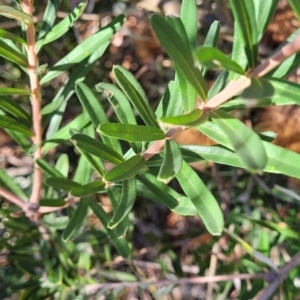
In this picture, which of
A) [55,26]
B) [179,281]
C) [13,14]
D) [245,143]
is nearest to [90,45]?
[55,26]

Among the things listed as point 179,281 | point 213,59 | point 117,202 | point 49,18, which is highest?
point 213,59

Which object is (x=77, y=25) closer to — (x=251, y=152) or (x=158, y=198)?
(x=158, y=198)

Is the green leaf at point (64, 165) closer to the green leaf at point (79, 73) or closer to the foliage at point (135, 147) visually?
the foliage at point (135, 147)

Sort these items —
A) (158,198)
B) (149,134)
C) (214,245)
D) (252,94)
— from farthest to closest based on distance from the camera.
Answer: (214,245) → (158,198) → (149,134) → (252,94)

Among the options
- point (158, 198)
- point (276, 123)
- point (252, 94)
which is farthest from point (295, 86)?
point (276, 123)

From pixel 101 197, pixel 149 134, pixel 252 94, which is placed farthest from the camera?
pixel 101 197

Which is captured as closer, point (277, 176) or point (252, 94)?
point (252, 94)

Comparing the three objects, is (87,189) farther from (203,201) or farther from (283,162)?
(283,162)
